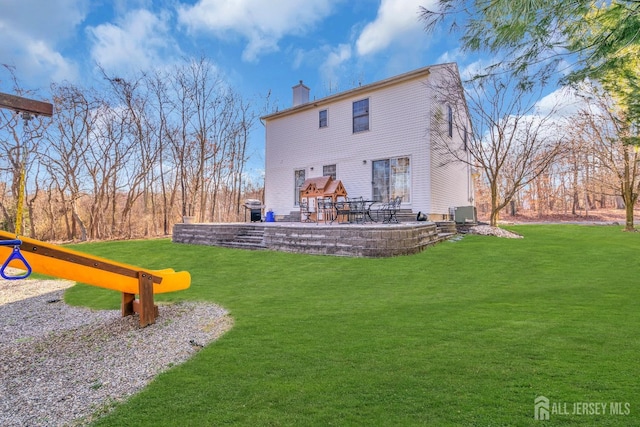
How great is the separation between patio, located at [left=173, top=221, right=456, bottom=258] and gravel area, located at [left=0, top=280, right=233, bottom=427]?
386 centimetres

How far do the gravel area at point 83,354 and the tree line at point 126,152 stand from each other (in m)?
12.8

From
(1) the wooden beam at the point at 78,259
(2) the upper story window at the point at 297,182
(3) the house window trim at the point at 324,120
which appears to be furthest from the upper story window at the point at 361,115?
(1) the wooden beam at the point at 78,259

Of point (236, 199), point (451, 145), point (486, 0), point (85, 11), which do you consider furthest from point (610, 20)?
point (236, 199)

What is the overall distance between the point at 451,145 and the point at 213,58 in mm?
13801

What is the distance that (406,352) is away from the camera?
279 centimetres

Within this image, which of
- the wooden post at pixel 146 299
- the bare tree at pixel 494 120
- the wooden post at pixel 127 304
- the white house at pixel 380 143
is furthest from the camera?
the bare tree at pixel 494 120

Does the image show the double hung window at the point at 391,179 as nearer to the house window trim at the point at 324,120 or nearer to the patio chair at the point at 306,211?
the patio chair at the point at 306,211

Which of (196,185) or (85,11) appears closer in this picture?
(85,11)

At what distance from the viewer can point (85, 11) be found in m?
11.9

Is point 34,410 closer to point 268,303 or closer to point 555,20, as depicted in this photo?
point 268,303

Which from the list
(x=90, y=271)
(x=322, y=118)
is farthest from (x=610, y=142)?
(x=90, y=271)

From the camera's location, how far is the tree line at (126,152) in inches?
599

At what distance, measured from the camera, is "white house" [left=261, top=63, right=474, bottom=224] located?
11500mm

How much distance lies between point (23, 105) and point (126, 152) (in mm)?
15833
